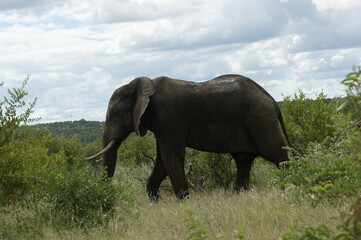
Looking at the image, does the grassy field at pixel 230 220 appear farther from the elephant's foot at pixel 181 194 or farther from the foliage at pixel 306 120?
the foliage at pixel 306 120

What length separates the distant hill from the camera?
170 feet

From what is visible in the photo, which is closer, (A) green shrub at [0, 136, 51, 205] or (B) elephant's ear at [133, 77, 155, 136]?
(A) green shrub at [0, 136, 51, 205]

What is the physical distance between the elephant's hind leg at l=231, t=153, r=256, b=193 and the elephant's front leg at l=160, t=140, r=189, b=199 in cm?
114

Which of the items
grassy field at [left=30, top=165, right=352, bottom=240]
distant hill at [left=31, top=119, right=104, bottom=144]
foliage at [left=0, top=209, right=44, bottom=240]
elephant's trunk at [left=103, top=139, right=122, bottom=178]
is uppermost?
distant hill at [left=31, top=119, right=104, bottom=144]

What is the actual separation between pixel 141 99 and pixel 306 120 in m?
4.71

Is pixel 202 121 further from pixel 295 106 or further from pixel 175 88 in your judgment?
pixel 295 106

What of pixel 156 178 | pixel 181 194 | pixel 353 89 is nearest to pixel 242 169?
pixel 181 194

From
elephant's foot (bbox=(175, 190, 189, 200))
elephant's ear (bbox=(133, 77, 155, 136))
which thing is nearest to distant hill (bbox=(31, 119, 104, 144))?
elephant's ear (bbox=(133, 77, 155, 136))

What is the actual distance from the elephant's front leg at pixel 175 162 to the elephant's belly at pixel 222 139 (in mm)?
355

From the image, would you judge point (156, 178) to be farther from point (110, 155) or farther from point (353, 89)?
point (353, 89)

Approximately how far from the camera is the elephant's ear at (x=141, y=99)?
33.9ft

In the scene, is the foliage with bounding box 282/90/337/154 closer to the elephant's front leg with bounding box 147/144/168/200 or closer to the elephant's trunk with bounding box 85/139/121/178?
the elephant's front leg with bounding box 147/144/168/200

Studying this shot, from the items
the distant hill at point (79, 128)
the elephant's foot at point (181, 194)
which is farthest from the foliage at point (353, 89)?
the distant hill at point (79, 128)

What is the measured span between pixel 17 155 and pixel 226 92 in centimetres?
377
